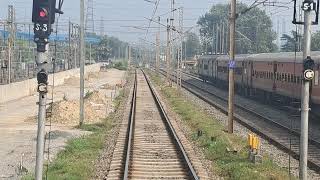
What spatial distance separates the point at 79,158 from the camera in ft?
55.8

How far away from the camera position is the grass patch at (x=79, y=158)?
46.4ft

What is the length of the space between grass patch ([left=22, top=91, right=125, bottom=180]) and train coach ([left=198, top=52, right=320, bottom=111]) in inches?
301

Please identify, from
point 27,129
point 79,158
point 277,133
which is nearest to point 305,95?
point 79,158

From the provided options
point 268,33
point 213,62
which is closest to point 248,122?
point 213,62

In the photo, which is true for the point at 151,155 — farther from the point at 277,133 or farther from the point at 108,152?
the point at 277,133

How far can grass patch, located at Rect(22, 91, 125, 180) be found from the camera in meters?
14.1

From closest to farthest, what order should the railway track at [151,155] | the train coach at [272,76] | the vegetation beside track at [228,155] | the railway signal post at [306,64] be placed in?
1. the railway signal post at [306,64]
2. the vegetation beside track at [228,155]
3. the railway track at [151,155]
4. the train coach at [272,76]

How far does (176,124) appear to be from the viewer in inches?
1069

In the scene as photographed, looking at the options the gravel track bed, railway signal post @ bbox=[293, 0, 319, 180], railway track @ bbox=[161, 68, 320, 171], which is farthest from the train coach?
railway signal post @ bbox=[293, 0, 319, 180]

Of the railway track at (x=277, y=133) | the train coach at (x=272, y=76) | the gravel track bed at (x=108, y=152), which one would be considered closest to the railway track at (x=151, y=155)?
the gravel track bed at (x=108, y=152)

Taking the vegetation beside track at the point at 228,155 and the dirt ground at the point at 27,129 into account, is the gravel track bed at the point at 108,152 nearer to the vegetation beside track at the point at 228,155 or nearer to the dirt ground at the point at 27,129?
the dirt ground at the point at 27,129

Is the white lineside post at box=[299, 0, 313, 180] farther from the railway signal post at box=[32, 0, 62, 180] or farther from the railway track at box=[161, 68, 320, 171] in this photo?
the railway signal post at box=[32, 0, 62, 180]

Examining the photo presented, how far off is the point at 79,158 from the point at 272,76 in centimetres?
1942

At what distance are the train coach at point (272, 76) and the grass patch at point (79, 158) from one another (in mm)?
7640
